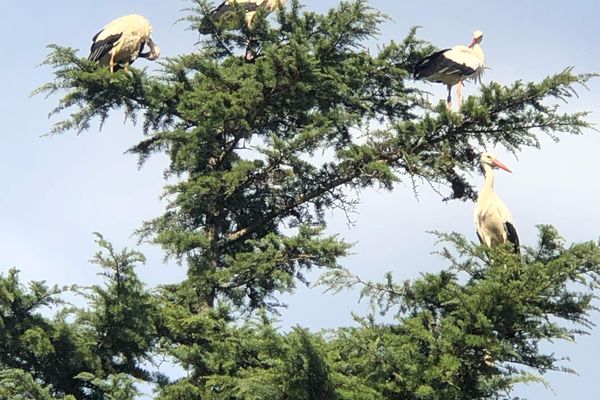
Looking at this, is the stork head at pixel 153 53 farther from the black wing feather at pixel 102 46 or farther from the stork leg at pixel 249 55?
the stork leg at pixel 249 55

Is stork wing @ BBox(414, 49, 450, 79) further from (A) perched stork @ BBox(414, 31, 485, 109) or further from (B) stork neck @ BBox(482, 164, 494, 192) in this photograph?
(B) stork neck @ BBox(482, 164, 494, 192)

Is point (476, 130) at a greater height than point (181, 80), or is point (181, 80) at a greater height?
point (181, 80)

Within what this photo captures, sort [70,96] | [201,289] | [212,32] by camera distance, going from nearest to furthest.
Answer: [201,289] < [70,96] < [212,32]

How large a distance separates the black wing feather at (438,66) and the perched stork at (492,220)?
1.52m

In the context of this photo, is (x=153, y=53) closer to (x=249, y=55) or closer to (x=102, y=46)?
(x=102, y=46)

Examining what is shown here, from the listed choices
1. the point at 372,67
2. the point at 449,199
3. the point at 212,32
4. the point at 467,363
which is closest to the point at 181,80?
the point at 212,32

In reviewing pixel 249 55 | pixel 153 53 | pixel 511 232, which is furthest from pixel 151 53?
pixel 511 232

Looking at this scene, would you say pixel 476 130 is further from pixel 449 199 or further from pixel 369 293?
pixel 369 293

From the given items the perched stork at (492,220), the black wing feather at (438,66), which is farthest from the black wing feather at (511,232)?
the black wing feather at (438,66)

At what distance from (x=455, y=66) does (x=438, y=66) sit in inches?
38.6

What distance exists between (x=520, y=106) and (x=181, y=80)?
3622mm

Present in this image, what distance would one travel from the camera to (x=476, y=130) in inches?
542

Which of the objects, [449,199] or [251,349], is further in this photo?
[449,199]

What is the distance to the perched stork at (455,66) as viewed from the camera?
16.5 m
